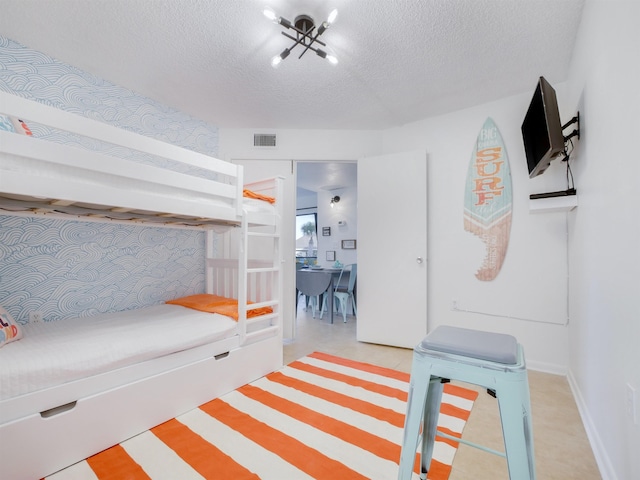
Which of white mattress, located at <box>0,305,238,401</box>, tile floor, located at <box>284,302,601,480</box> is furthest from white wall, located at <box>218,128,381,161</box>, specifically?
tile floor, located at <box>284,302,601,480</box>

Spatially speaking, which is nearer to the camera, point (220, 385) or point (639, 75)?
point (639, 75)

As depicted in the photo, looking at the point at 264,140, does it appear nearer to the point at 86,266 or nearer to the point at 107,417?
the point at 86,266

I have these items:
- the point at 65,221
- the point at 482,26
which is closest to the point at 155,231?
the point at 65,221

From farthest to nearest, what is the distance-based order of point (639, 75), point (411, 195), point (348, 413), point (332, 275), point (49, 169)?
1. point (332, 275)
2. point (411, 195)
3. point (348, 413)
4. point (49, 169)
5. point (639, 75)

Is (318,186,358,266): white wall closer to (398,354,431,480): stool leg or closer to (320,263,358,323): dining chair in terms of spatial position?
(320,263,358,323): dining chair

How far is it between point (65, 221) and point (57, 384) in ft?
4.51

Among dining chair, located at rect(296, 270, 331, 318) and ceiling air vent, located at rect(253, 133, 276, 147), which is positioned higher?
ceiling air vent, located at rect(253, 133, 276, 147)

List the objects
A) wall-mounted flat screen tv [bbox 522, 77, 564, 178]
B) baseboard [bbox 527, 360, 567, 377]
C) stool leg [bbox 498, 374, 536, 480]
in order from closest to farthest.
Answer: stool leg [bbox 498, 374, 536, 480] → wall-mounted flat screen tv [bbox 522, 77, 564, 178] → baseboard [bbox 527, 360, 567, 377]

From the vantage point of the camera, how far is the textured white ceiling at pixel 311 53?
1759 millimetres

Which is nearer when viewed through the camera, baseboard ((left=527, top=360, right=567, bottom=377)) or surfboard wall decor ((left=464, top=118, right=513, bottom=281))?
baseboard ((left=527, top=360, right=567, bottom=377))

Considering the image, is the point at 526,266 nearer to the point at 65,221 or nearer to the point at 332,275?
the point at 332,275

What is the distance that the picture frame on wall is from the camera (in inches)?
245

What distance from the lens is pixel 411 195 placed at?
3131mm

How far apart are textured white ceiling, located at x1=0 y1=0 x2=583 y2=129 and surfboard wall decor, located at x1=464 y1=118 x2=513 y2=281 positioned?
16.9 inches
